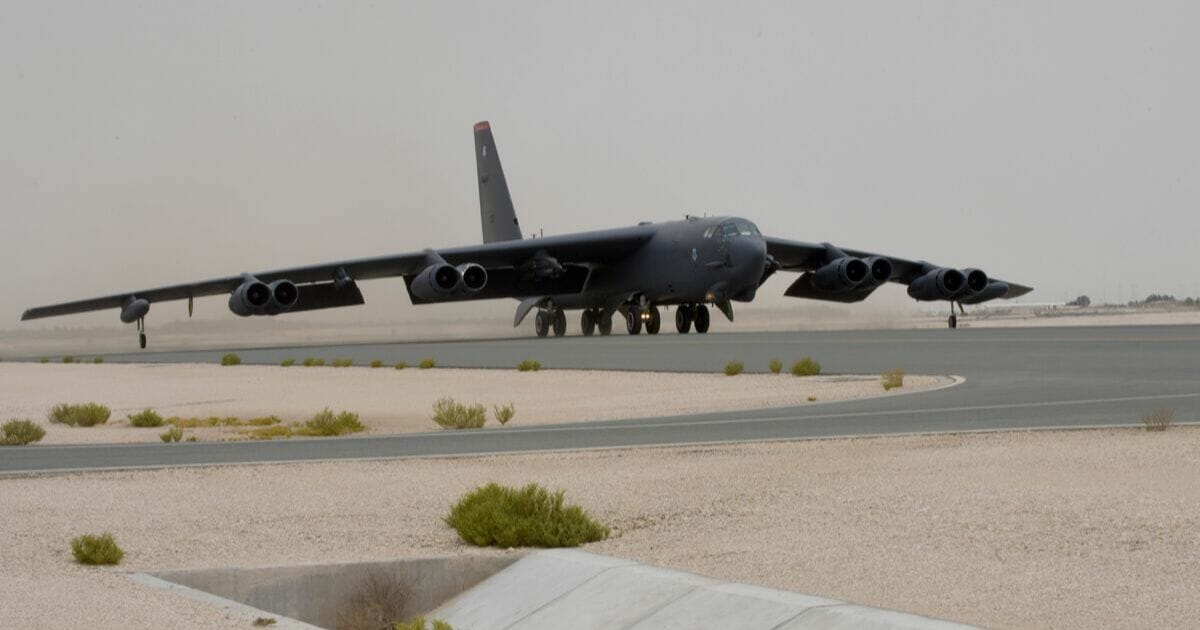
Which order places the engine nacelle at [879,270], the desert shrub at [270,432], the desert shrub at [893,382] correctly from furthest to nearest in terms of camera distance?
1. the engine nacelle at [879,270]
2. the desert shrub at [893,382]
3. the desert shrub at [270,432]

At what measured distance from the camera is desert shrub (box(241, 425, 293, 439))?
23.8 metres

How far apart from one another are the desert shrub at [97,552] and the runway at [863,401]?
21.7 ft

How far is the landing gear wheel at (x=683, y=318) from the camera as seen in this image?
51.3 m

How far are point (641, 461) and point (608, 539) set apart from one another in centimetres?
463

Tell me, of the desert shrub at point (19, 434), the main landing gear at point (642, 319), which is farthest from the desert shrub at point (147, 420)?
the main landing gear at point (642, 319)

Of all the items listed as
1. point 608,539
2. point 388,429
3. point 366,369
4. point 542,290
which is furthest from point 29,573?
point 542,290

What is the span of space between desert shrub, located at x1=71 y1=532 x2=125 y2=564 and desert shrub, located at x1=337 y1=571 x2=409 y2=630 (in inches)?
71.6

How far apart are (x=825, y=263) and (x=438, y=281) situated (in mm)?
14426

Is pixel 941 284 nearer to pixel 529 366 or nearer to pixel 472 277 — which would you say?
pixel 472 277

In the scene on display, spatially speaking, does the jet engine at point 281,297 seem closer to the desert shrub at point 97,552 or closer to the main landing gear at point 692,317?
the main landing gear at point 692,317

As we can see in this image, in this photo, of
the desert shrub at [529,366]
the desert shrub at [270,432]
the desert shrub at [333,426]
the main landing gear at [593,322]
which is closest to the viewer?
the desert shrub at [270,432]

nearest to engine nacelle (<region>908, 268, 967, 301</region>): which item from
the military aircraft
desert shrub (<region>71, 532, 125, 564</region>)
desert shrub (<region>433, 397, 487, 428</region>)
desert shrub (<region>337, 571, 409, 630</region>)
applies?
the military aircraft

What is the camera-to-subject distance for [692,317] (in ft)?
169

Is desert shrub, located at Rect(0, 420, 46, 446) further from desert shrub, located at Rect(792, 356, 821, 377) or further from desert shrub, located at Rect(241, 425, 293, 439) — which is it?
desert shrub, located at Rect(792, 356, 821, 377)
